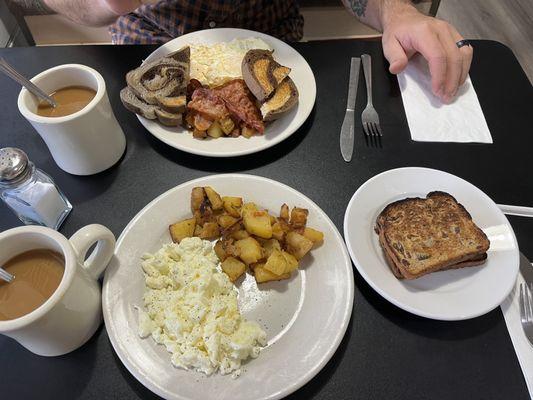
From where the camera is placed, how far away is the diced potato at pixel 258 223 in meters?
1.10

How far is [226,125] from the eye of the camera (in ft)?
4.50

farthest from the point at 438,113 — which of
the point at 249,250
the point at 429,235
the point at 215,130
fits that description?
the point at 249,250

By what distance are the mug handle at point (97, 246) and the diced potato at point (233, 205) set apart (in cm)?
32

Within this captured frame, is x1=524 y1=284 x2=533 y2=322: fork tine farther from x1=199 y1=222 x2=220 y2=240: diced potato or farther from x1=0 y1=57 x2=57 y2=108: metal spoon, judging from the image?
x1=0 y1=57 x2=57 y2=108: metal spoon

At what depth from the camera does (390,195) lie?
127 cm

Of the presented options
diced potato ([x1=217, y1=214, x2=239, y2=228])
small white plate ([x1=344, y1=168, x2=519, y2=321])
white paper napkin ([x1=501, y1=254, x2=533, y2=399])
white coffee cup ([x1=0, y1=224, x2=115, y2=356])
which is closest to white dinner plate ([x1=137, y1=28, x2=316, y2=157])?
diced potato ([x1=217, y1=214, x2=239, y2=228])

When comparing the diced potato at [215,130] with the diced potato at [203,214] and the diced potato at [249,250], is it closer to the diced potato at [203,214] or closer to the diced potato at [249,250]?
the diced potato at [203,214]

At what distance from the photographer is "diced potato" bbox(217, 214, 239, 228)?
1.16 meters

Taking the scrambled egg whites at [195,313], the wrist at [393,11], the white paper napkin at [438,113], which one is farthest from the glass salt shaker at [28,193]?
the wrist at [393,11]

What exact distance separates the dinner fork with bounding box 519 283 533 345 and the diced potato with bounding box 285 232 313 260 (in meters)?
0.58

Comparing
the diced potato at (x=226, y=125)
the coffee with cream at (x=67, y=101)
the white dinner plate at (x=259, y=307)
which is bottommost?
the white dinner plate at (x=259, y=307)

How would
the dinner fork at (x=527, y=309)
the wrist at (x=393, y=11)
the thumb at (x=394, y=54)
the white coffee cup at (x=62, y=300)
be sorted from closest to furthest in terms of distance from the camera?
the white coffee cup at (x=62, y=300) < the dinner fork at (x=527, y=309) < the thumb at (x=394, y=54) < the wrist at (x=393, y=11)

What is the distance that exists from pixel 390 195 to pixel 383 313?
1.22ft

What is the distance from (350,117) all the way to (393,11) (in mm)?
622
